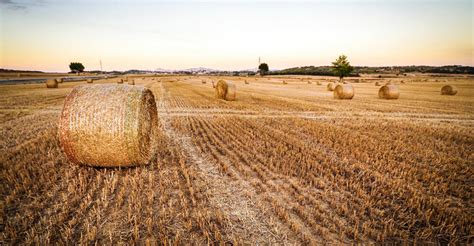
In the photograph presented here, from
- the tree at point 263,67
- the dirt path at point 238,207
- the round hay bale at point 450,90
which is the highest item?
the tree at point 263,67

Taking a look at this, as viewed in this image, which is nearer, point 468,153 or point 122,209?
point 122,209

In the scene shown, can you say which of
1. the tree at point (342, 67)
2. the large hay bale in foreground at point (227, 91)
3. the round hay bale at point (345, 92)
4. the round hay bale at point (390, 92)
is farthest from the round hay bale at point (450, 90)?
Result: the tree at point (342, 67)

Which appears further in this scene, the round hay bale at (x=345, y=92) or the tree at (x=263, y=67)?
the tree at (x=263, y=67)

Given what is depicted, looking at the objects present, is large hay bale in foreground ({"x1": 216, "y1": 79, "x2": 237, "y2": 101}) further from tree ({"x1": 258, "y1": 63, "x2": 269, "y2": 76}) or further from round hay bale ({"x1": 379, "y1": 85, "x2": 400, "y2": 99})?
tree ({"x1": 258, "y1": 63, "x2": 269, "y2": 76})

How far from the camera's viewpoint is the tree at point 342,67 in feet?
255

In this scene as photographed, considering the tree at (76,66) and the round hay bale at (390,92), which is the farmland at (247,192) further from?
the tree at (76,66)

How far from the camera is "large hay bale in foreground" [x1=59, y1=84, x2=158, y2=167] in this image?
5.54 metres

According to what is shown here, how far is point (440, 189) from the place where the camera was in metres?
5.18

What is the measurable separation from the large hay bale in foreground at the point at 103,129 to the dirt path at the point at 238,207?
160 cm

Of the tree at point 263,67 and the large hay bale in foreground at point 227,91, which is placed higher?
the tree at point 263,67

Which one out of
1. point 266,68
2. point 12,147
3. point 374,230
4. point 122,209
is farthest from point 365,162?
point 266,68

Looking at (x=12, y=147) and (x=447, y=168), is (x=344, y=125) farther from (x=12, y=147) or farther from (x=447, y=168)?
(x=12, y=147)

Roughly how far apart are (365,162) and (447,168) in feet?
6.13

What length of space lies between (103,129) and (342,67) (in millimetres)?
82847
